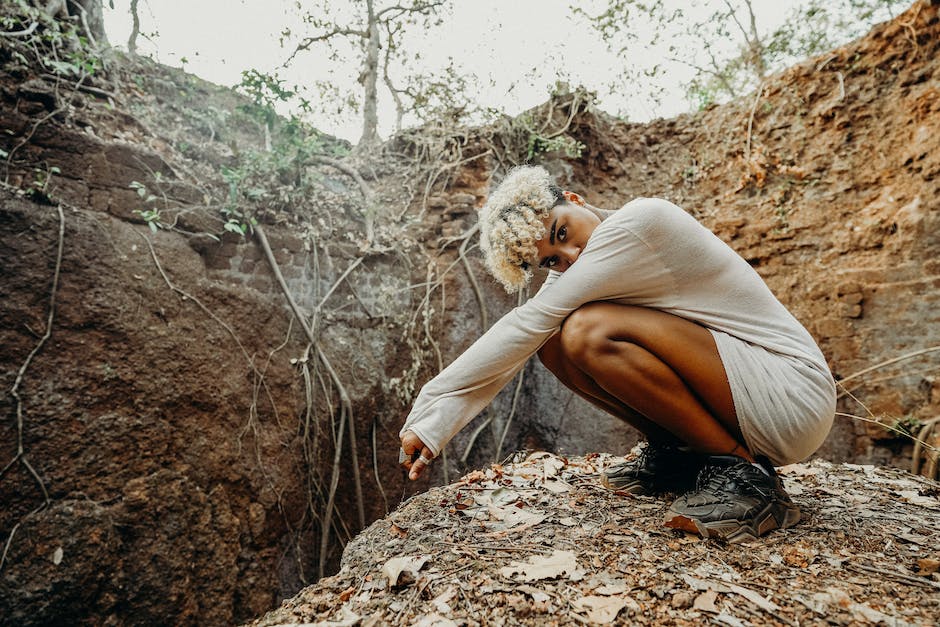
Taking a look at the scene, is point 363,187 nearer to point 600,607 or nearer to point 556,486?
point 556,486

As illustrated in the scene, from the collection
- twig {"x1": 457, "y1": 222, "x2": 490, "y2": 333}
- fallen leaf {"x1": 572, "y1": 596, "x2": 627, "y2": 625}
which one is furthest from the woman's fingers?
twig {"x1": 457, "y1": 222, "x2": 490, "y2": 333}

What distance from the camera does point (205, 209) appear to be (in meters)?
2.70

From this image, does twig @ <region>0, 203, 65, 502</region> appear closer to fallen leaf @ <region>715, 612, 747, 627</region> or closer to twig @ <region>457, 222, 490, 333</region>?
twig @ <region>457, 222, 490, 333</region>

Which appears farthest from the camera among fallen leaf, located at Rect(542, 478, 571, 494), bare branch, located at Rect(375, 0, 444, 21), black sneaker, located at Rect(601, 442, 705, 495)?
Answer: bare branch, located at Rect(375, 0, 444, 21)

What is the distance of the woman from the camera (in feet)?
4.34

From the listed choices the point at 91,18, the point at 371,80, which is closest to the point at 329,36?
the point at 371,80

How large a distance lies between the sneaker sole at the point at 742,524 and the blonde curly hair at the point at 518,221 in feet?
3.07

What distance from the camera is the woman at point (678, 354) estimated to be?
132cm

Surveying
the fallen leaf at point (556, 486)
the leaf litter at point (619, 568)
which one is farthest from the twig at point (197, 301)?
the fallen leaf at point (556, 486)

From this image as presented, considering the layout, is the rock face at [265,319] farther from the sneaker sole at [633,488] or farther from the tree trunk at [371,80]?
the sneaker sole at [633,488]

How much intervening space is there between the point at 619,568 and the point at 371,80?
5261 mm

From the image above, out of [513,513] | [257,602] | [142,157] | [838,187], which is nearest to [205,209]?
[142,157]

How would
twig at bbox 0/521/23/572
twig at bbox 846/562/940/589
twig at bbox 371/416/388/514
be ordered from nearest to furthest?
1. twig at bbox 846/562/940/589
2. twig at bbox 0/521/23/572
3. twig at bbox 371/416/388/514

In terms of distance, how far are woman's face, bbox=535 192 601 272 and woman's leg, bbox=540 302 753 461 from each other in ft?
0.81
